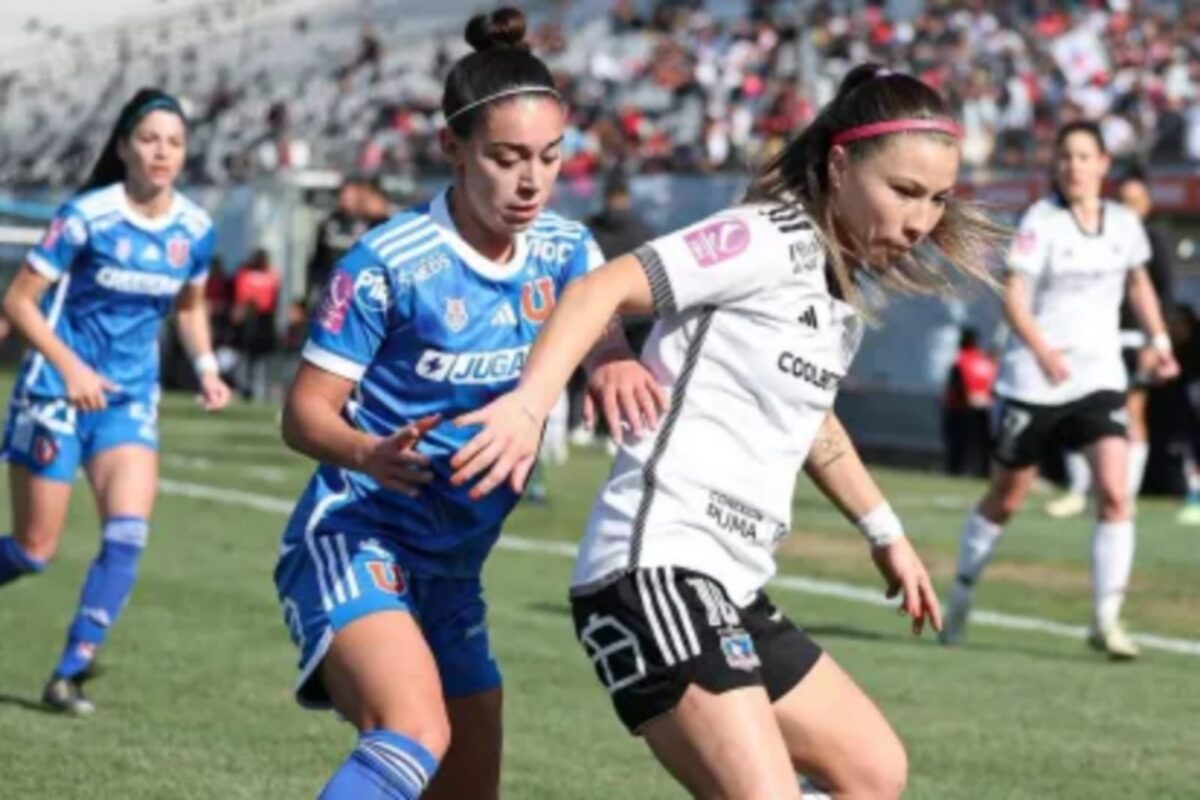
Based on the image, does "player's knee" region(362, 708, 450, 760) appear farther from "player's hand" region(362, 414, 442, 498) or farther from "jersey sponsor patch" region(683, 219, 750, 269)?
"jersey sponsor patch" region(683, 219, 750, 269)

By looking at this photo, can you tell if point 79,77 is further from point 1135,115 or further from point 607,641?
point 607,641

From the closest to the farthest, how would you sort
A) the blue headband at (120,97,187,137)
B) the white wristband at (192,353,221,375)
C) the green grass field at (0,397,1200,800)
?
1. the green grass field at (0,397,1200,800)
2. the blue headband at (120,97,187,137)
3. the white wristband at (192,353,221,375)

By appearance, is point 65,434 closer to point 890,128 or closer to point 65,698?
point 65,698

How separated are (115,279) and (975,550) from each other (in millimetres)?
4230

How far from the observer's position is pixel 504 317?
5660 mm

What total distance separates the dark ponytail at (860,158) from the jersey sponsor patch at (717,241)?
209 mm

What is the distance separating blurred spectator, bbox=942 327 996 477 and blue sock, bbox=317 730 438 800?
1929cm

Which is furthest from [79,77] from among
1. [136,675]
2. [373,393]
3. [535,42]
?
[373,393]

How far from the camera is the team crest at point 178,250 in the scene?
384 inches

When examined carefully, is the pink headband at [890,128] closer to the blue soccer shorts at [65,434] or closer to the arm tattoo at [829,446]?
the arm tattoo at [829,446]

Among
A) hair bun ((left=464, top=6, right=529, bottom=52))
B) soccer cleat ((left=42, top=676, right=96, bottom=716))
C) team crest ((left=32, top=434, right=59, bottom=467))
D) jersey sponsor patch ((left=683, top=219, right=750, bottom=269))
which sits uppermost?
hair bun ((left=464, top=6, right=529, bottom=52))

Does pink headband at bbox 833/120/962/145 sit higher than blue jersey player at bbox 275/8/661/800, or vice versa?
pink headband at bbox 833/120/962/145

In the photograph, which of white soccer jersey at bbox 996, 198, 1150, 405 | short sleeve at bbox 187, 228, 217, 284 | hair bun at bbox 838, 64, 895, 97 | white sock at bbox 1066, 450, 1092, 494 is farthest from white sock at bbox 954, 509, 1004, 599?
white sock at bbox 1066, 450, 1092, 494

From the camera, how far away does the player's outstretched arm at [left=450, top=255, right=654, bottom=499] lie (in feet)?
14.8
